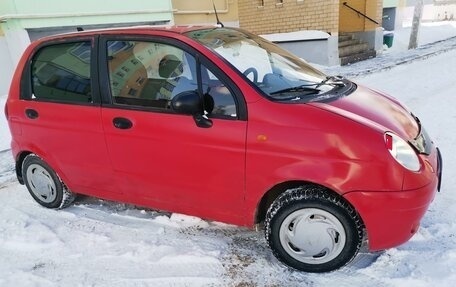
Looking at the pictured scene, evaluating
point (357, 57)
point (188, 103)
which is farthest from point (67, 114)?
point (357, 57)

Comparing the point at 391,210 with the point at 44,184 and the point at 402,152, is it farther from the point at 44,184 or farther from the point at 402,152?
the point at 44,184

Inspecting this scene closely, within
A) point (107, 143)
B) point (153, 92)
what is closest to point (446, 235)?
point (153, 92)

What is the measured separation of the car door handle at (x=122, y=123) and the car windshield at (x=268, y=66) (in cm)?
80

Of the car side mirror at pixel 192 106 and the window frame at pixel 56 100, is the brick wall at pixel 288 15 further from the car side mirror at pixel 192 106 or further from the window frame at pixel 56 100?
the car side mirror at pixel 192 106

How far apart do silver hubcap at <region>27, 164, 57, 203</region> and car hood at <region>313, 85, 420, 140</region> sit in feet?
8.52

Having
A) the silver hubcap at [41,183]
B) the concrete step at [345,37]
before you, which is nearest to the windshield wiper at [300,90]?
the silver hubcap at [41,183]

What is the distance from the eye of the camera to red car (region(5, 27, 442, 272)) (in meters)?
2.48

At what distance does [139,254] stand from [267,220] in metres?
1.01

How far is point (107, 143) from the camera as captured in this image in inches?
126

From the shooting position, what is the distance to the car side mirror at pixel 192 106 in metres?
2.65

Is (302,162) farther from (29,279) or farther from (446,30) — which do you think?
(446,30)

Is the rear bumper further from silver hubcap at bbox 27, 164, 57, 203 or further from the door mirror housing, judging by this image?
silver hubcap at bbox 27, 164, 57, 203

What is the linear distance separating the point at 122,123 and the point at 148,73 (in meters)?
0.43

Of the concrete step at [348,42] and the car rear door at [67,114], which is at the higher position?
the car rear door at [67,114]
